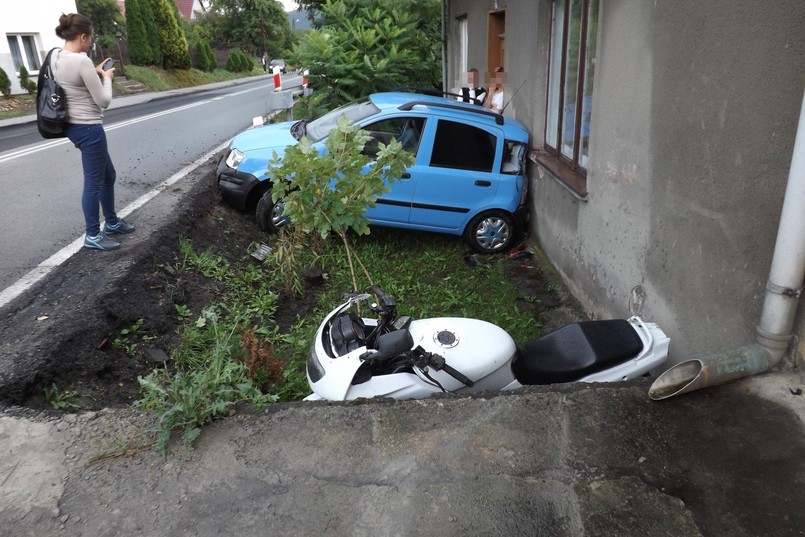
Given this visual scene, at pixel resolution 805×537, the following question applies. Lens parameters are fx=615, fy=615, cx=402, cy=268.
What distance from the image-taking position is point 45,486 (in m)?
2.63

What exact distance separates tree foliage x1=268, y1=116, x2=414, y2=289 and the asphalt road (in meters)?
2.51

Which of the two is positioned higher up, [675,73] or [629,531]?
[675,73]

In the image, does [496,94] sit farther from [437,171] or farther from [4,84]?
[4,84]

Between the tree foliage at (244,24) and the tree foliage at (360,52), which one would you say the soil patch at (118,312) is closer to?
the tree foliage at (360,52)

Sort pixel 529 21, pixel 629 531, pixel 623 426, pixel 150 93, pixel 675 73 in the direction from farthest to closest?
pixel 150 93, pixel 529 21, pixel 675 73, pixel 623 426, pixel 629 531

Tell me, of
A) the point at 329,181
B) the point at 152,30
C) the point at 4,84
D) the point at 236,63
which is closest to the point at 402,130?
the point at 329,181

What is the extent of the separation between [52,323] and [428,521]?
3.24 metres

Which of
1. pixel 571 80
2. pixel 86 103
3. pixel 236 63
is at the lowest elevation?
pixel 236 63

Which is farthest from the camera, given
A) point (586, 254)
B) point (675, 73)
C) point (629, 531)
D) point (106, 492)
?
point (586, 254)

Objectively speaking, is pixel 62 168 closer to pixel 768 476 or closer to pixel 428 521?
pixel 428 521

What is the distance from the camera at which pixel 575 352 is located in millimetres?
3447

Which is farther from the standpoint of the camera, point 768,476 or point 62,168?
point 62,168

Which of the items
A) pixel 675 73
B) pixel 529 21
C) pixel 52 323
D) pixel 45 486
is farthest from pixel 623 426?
pixel 529 21

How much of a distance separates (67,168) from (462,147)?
248 inches
